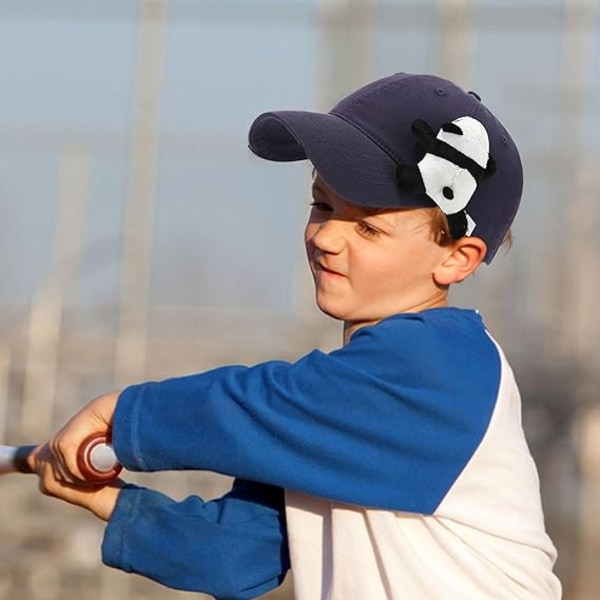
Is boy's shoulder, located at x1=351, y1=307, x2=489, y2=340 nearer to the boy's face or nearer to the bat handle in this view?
the boy's face

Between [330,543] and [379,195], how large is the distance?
1.39ft

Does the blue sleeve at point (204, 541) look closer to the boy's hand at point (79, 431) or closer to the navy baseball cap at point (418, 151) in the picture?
the boy's hand at point (79, 431)

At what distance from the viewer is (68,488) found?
6.78 feet

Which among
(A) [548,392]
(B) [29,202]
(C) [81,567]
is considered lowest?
(C) [81,567]

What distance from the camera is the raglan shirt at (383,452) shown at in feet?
6.27

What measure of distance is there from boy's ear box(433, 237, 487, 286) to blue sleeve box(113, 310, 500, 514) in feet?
0.39

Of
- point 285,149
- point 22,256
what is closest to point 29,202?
point 22,256

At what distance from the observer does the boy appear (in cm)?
191

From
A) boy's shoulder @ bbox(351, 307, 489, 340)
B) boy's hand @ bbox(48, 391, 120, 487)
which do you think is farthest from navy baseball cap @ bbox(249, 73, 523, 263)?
boy's hand @ bbox(48, 391, 120, 487)

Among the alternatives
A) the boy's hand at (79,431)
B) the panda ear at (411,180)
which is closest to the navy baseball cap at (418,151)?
the panda ear at (411,180)

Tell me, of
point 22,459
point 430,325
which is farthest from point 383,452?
point 22,459

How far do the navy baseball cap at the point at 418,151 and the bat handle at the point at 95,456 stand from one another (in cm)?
41

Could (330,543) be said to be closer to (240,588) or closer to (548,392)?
(240,588)

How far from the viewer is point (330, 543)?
2.01 meters
